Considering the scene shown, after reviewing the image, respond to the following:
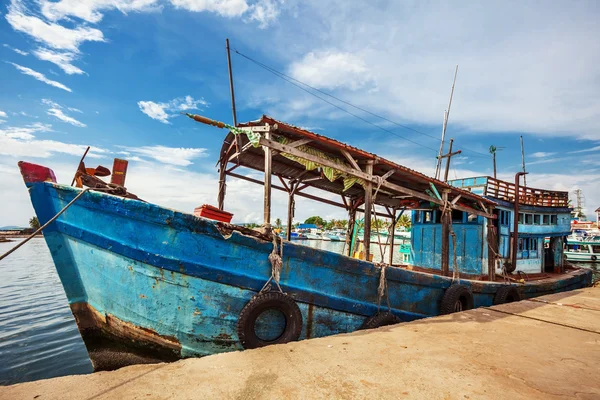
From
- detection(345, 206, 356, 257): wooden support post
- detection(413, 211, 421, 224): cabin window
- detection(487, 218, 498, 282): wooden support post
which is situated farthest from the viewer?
detection(413, 211, 421, 224): cabin window

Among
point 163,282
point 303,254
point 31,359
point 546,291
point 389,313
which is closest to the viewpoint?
point 163,282

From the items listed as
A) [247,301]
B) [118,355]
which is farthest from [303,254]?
[118,355]

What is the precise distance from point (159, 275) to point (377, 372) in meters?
2.88

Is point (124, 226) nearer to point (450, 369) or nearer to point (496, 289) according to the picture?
point (450, 369)

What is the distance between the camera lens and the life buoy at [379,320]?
5.04m

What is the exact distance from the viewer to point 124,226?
385 centimetres

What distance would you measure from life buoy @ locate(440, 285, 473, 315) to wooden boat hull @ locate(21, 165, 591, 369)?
3.07 m

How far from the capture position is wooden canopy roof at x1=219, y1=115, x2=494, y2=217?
17.5ft

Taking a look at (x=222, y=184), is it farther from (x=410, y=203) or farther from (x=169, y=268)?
(x=410, y=203)

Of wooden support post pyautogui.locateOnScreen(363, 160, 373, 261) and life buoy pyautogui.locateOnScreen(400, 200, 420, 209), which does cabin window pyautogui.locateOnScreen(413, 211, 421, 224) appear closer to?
life buoy pyautogui.locateOnScreen(400, 200, 420, 209)

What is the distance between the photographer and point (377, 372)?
2.51m

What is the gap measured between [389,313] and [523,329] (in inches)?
77.5

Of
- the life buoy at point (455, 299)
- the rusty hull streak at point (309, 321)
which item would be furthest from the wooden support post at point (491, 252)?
the rusty hull streak at point (309, 321)

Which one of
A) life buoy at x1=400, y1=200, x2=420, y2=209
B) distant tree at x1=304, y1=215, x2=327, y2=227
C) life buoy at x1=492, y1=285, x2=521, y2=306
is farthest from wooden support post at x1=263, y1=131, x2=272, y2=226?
distant tree at x1=304, y1=215, x2=327, y2=227
